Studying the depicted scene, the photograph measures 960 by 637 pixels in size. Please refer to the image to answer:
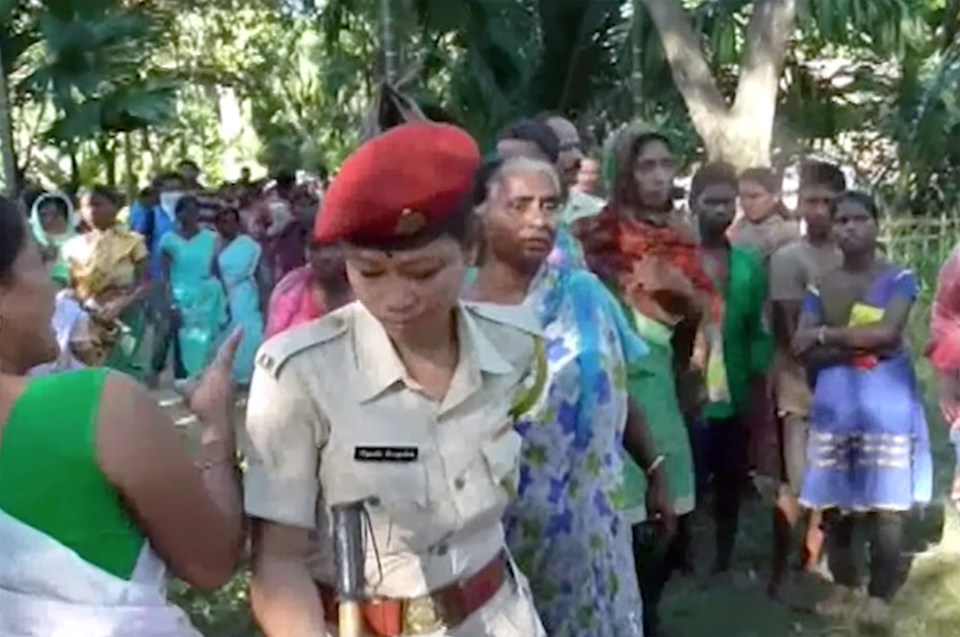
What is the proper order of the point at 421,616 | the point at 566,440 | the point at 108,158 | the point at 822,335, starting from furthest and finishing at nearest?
the point at 108,158 → the point at 822,335 → the point at 566,440 → the point at 421,616

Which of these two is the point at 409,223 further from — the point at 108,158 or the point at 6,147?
the point at 108,158

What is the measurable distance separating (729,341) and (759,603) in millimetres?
929

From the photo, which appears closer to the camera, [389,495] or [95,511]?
[95,511]

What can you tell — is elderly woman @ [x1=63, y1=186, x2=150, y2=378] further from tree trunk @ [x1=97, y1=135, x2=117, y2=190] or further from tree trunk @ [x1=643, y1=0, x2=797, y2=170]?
tree trunk @ [x1=97, y1=135, x2=117, y2=190]

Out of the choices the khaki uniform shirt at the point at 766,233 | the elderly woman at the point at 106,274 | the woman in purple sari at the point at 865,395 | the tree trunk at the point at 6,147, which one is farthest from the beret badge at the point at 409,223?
the tree trunk at the point at 6,147

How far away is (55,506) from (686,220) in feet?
12.4

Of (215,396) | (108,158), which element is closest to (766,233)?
(215,396)

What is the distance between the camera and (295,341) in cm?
271

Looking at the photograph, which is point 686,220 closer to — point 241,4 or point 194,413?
point 194,413

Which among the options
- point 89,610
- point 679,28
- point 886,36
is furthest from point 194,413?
point 886,36

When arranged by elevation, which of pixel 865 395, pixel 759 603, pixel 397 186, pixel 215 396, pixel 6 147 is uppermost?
pixel 397 186

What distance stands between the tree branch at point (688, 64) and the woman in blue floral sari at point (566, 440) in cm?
822

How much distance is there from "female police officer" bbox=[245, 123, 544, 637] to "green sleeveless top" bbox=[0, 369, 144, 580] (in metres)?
0.25

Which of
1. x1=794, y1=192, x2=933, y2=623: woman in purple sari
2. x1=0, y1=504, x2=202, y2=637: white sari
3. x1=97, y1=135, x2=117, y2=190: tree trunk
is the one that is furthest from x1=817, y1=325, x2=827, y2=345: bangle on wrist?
x1=97, y1=135, x2=117, y2=190: tree trunk
